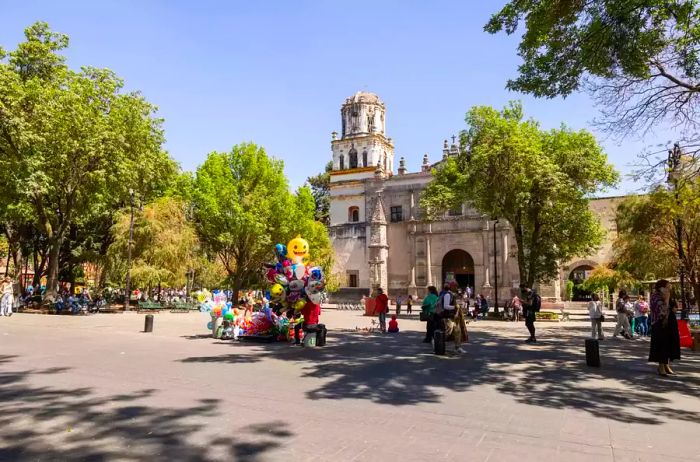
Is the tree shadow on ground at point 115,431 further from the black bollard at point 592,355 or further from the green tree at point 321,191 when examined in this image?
the green tree at point 321,191

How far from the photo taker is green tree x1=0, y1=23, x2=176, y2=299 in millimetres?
22141

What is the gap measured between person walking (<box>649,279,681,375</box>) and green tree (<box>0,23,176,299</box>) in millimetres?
23159

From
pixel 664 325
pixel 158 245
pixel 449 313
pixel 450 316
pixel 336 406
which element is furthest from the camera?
pixel 158 245

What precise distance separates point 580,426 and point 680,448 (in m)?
0.97

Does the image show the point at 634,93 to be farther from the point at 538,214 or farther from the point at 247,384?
the point at 538,214

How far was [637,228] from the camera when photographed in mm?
20500

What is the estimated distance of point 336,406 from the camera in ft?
20.4

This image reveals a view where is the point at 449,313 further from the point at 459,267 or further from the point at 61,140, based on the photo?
the point at 459,267

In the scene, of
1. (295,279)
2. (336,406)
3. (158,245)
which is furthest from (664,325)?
(158,245)

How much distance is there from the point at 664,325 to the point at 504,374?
2.98 meters

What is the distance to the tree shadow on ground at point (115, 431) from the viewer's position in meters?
4.46

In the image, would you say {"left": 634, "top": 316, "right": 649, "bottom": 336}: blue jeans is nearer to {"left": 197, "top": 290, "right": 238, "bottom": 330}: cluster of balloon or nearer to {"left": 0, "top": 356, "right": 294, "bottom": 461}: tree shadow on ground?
{"left": 197, "top": 290, "right": 238, "bottom": 330}: cluster of balloon

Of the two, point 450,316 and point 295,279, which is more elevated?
point 295,279

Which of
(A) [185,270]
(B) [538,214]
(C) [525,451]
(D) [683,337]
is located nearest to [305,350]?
(C) [525,451]
